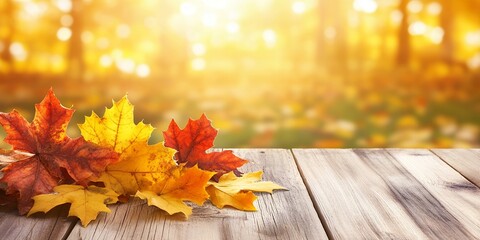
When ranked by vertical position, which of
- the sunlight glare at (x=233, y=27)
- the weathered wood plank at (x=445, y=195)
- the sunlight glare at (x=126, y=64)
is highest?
the weathered wood plank at (x=445, y=195)

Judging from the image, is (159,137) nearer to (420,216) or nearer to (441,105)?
(441,105)

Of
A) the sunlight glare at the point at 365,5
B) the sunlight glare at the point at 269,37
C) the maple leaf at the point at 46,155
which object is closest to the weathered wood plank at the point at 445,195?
the maple leaf at the point at 46,155

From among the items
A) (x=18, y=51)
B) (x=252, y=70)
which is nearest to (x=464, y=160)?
(x=252, y=70)

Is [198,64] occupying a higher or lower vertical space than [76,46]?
lower

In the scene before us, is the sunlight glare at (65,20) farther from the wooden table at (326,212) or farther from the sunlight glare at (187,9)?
the wooden table at (326,212)

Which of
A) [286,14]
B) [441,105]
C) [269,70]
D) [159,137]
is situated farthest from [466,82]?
[159,137]

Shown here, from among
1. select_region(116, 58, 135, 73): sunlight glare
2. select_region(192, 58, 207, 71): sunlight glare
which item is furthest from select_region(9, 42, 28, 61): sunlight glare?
select_region(192, 58, 207, 71): sunlight glare

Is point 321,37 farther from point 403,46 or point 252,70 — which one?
point 403,46
